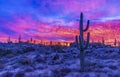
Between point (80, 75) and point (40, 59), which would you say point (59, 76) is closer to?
point (80, 75)

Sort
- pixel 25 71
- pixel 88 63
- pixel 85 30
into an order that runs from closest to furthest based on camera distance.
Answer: pixel 85 30 → pixel 25 71 → pixel 88 63

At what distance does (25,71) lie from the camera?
24375 millimetres

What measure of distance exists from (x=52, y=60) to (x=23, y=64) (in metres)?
3.87

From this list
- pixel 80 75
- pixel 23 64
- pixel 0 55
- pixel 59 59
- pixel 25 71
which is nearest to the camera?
pixel 80 75

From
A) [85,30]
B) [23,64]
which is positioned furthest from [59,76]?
[23,64]

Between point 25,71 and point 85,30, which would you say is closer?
point 85,30

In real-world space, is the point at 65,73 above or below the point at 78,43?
below

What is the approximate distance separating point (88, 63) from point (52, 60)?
5719 millimetres

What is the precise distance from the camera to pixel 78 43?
76.7 feet

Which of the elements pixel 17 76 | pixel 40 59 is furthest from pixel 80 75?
pixel 40 59

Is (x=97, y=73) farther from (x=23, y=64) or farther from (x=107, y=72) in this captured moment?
(x=23, y=64)

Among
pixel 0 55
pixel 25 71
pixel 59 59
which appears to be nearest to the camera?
pixel 25 71

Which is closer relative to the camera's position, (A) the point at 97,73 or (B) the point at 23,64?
(A) the point at 97,73

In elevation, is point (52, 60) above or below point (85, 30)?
below
